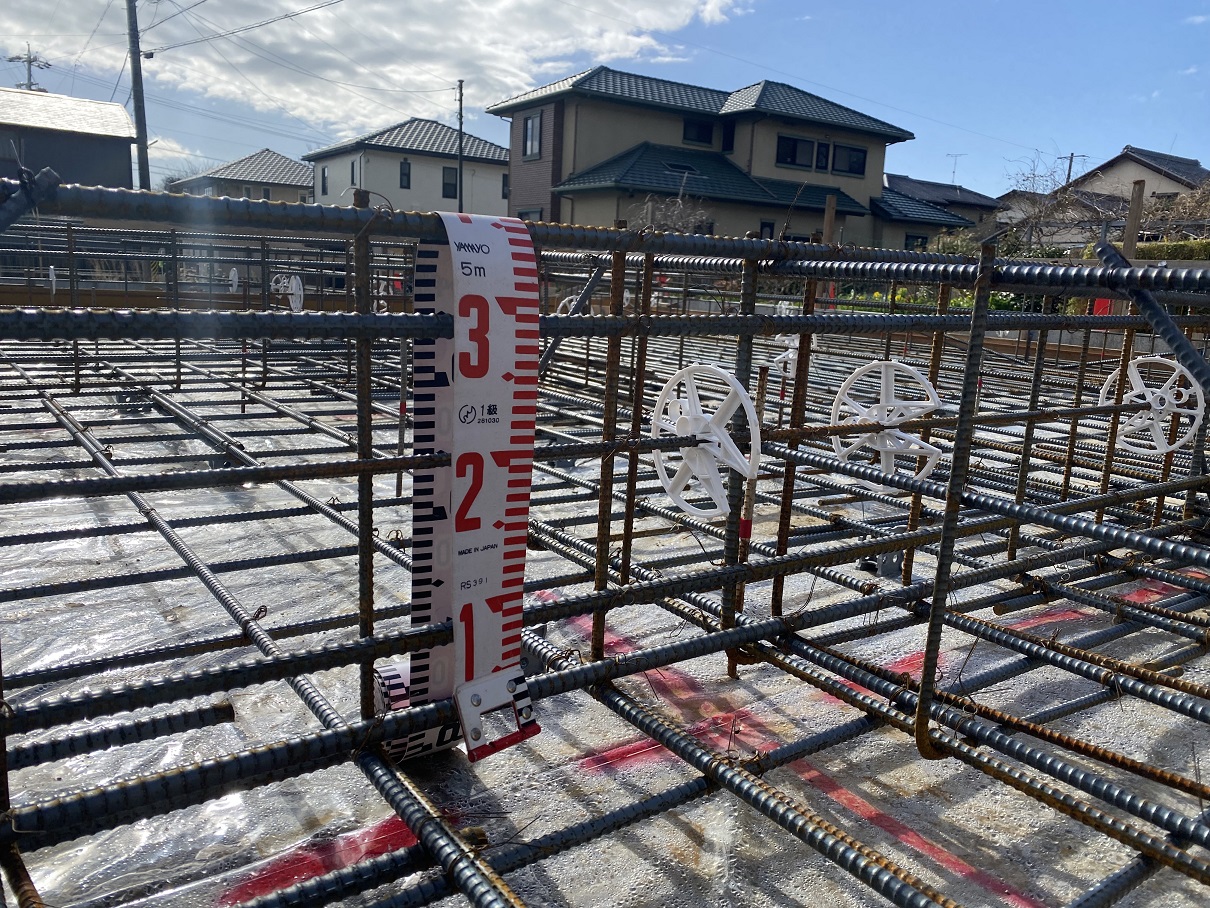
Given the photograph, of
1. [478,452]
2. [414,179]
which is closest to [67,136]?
[414,179]

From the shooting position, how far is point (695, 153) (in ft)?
111

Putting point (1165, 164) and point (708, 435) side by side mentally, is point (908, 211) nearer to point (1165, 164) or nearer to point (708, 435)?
point (1165, 164)

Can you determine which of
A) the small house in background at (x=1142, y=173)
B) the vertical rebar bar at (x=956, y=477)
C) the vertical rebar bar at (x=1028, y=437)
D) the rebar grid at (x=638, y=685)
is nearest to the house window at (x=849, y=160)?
the small house in background at (x=1142, y=173)

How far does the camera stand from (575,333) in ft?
7.87

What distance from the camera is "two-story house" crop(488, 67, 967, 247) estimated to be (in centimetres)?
3156

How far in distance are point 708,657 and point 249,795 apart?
1958 mm

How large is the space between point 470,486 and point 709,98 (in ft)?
118

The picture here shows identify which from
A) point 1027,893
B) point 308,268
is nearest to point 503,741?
point 1027,893

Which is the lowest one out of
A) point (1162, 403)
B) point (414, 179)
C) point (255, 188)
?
point (1162, 403)

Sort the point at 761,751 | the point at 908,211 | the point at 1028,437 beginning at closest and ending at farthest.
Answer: the point at 761,751, the point at 1028,437, the point at 908,211

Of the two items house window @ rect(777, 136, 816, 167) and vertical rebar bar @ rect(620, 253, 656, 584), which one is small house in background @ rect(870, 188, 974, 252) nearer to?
house window @ rect(777, 136, 816, 167)

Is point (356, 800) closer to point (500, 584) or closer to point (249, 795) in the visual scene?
point (249, 795)

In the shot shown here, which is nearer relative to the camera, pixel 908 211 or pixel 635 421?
pixel 635 421

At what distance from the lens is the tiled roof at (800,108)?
33.2 m
